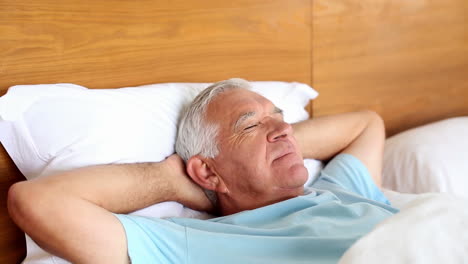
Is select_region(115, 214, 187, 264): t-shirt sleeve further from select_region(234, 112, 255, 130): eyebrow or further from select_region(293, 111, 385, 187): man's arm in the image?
select_region(293, 111, 385, 187): man's arm

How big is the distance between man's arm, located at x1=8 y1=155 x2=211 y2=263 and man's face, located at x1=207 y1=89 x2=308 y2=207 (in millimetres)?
254

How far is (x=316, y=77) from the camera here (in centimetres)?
193

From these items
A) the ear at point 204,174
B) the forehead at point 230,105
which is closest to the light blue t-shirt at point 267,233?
the ear at point 204,174

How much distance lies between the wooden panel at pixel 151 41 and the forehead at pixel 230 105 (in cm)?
23

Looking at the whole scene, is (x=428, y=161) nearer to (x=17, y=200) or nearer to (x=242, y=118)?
(x=242, y=118)

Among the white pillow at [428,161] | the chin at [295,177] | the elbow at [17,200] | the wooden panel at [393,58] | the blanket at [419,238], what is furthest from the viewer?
the wooden panel at [393,58]

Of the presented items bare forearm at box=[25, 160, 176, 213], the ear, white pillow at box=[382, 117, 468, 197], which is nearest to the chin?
the ear

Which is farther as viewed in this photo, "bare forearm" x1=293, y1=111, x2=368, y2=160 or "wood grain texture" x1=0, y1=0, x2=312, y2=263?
"bare forearm" x1=293, y1=111, x2=368, y2=160

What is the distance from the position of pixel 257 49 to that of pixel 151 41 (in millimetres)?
368

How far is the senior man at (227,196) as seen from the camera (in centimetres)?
110

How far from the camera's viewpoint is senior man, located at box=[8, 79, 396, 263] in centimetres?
110

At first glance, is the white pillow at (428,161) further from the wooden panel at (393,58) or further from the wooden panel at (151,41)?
the wooden panel at (151,41)

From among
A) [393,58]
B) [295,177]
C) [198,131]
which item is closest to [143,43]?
[198,131]

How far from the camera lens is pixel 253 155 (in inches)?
54.3
